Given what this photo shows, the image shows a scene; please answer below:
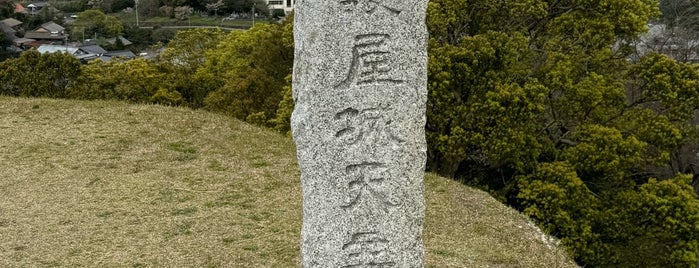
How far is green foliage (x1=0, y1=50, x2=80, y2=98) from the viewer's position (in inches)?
812

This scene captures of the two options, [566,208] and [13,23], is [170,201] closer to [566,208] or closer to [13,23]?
→ [566,208]

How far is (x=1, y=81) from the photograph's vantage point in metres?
20.8

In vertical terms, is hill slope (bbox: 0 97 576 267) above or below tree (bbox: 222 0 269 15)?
below

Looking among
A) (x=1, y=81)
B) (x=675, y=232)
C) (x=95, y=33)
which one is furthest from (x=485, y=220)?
(x=95, y=33)

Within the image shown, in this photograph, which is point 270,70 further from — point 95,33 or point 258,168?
point 95,33

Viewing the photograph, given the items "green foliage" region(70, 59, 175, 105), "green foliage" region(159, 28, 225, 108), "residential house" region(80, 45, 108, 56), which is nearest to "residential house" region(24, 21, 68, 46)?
"residential house" region(80, 45, 108, 56)

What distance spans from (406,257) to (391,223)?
0.36 m

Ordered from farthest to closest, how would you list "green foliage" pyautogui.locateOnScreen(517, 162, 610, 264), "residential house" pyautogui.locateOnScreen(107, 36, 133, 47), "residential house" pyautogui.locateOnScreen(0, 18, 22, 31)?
"residential house" pyautogui.locateOnScreen(107, 36, 133, 47)
"residential house" pyautogui.locateOnScreen(0, 18, 22, 31)
"green foliage" pyautogui.locateOnScreen(517, 162, 610, 264)

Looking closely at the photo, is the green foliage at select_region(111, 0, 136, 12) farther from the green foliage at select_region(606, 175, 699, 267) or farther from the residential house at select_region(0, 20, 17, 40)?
the green foliage at select_region(606, 175, 699, 267)

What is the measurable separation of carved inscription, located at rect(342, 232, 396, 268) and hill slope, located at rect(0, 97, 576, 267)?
392cm

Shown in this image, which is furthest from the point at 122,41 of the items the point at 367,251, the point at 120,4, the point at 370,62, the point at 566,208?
the point at 370,62

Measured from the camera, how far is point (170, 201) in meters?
12.2

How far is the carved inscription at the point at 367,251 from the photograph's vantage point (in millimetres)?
5574

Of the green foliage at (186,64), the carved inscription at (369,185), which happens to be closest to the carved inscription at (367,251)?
the carved inscription at (369,185)
